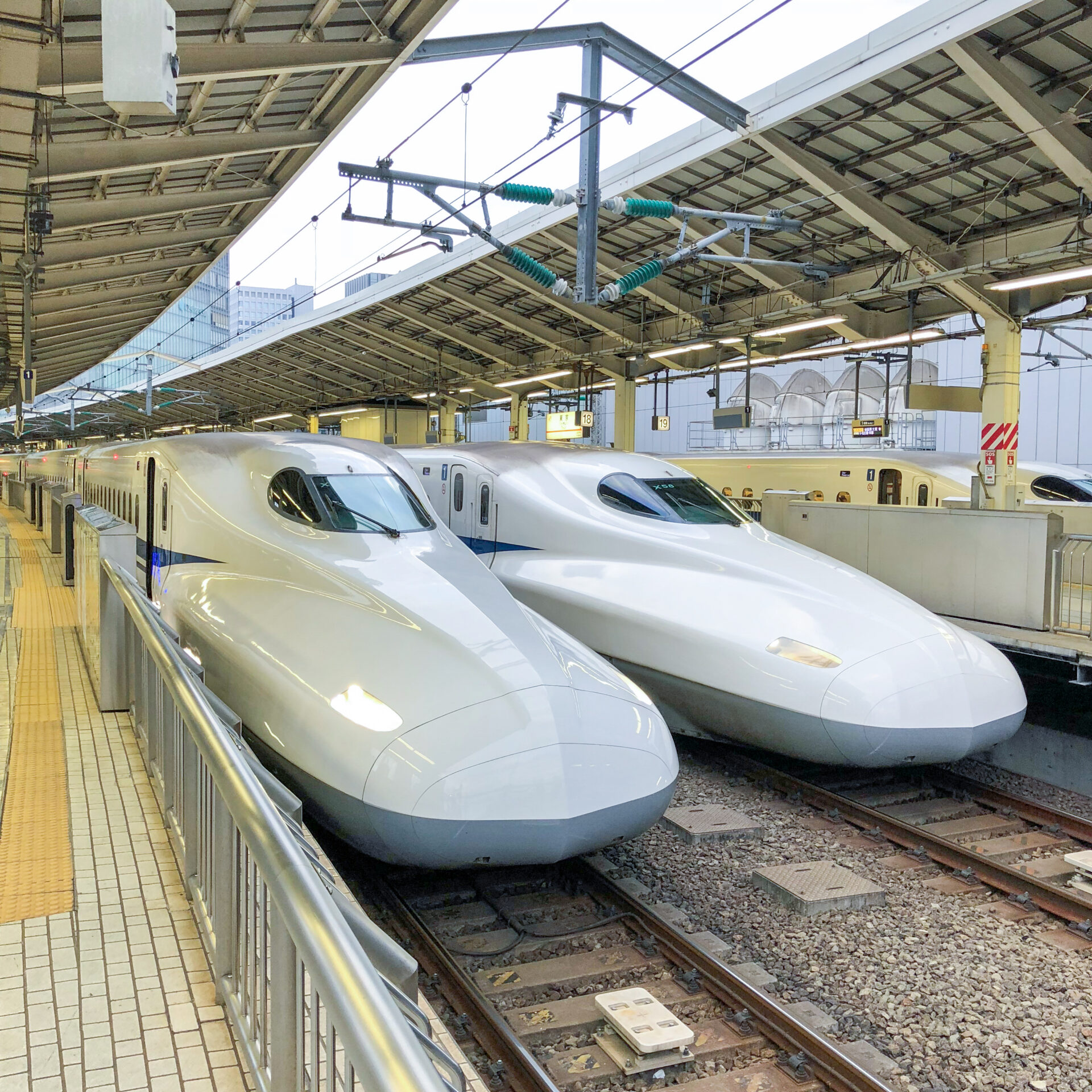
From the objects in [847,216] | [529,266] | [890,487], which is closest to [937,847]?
[529,266]

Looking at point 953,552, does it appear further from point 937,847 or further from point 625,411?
point 625,411

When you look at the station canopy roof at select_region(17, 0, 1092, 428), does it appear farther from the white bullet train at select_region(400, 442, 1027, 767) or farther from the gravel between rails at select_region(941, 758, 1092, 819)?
the gravel between rails at select_region(941, 758, 1092, 819)

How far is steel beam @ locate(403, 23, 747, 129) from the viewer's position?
412 inches

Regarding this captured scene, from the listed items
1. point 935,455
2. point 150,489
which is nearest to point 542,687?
point 150,489

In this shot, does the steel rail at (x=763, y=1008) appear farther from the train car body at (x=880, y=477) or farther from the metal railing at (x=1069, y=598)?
the train car body at (x=880, y=477)

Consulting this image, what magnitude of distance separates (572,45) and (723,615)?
6.64 metres

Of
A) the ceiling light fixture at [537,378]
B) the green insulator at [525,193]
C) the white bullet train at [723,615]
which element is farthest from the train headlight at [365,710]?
the ceiling light fixture at [537,378]

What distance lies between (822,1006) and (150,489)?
7146 millimetres

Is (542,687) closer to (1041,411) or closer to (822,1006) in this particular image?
(822,1006)

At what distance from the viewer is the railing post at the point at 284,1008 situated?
7.86 ft

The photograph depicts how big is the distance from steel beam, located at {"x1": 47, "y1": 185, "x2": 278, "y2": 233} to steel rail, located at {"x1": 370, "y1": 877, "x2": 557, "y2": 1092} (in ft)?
36.4

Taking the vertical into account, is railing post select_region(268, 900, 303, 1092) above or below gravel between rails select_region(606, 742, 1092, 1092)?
above

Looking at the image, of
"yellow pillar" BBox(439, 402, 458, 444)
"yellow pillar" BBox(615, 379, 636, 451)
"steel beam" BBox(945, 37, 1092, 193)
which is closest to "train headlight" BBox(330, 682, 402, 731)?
"steel beam" BBox(945, 37, 1092, 193)

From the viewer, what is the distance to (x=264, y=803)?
2.63 m
